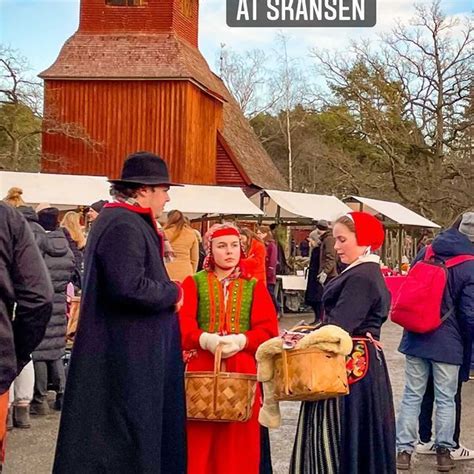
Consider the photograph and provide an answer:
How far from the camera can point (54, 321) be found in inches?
274

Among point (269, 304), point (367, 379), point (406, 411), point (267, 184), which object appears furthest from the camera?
point (267, 184)

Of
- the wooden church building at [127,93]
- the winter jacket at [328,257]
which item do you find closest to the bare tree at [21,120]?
the wooden church building at [127,93]

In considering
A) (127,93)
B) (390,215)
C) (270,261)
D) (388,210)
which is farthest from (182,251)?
(127,93)

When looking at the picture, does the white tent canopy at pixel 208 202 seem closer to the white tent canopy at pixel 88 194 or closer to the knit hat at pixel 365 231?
the white tent canopy at pixel 88 194

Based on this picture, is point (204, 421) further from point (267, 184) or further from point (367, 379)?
point (267, 184)

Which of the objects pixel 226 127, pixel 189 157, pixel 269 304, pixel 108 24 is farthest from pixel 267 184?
pixel 269 304

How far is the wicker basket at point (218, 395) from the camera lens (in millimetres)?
4199

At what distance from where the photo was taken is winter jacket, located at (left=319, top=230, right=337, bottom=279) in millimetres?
12336

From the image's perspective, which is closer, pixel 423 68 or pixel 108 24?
pixel 108 24

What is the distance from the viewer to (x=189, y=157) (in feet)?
87.0

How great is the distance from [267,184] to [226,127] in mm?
3032

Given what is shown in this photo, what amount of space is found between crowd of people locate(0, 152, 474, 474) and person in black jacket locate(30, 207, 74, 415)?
2.50 m

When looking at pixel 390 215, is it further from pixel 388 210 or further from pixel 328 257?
pixel 328 257

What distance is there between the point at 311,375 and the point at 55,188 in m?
12.2
